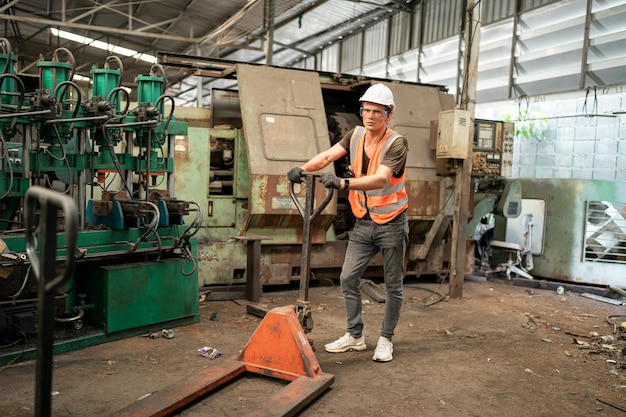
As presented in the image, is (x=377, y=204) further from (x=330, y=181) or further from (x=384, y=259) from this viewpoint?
(x=330, y=181)

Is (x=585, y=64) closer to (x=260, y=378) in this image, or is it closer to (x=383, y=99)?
(x=383, y=99)

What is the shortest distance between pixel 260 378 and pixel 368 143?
148 cm

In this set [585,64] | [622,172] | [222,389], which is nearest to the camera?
[222,389]

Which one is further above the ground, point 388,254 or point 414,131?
point 414,131

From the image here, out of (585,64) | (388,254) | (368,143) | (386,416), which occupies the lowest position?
(386,416)

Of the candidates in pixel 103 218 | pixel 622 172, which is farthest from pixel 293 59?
pixel 103 218

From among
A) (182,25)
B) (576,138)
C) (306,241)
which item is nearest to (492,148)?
(576,138)

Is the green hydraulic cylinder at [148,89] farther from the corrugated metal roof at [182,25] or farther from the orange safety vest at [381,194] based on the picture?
the corrugated metal roof at [182,25]

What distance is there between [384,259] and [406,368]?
660 mm

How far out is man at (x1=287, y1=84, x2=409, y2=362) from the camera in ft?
10.1

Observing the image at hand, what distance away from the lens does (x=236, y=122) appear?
210 inches

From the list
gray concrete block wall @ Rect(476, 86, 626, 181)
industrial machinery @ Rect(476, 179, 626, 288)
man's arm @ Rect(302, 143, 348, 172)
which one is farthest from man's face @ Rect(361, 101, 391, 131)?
gray concrete block wall @ Rect(476, 86, 626, 181)

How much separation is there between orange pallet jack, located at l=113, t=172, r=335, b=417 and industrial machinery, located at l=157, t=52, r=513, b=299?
1.60 meters

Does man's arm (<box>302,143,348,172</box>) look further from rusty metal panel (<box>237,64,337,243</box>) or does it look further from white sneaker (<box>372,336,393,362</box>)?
rusty metal panel (<box>237,64,337,243</box>)
